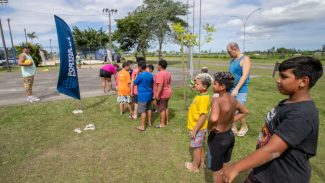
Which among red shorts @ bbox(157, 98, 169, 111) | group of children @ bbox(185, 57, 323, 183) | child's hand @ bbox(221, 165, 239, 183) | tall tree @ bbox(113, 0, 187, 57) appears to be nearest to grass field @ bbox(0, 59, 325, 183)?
red shorts @ bbox(157, 98, 169, 111)

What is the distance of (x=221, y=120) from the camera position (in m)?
2.46

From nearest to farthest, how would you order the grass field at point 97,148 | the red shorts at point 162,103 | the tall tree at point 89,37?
the grass field at point 97,148
the red shorts at point 162,103
the tall tree at point 89,37

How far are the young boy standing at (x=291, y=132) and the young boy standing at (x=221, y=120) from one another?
76 cm

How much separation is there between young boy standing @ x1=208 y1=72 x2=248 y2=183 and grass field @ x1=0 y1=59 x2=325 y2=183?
1.02 m

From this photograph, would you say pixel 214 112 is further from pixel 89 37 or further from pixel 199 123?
pixel 89 37

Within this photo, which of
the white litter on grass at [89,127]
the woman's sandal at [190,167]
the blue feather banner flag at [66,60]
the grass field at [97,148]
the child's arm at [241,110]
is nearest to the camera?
the child's arm at [241,110]

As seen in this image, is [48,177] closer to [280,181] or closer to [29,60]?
[280,181]

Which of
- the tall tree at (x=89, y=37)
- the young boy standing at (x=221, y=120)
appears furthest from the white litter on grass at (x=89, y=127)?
the tall tree at (x=89, y=37)

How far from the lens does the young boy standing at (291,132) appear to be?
130 cm

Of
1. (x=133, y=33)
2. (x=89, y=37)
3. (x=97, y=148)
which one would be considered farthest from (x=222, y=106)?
(x=89, y=37)

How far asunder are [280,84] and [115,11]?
109ft

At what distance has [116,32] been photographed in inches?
1531

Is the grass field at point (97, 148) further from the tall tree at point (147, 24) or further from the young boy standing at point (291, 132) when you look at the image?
the tall tree at point (147, 24)

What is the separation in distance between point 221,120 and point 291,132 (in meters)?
1.16
